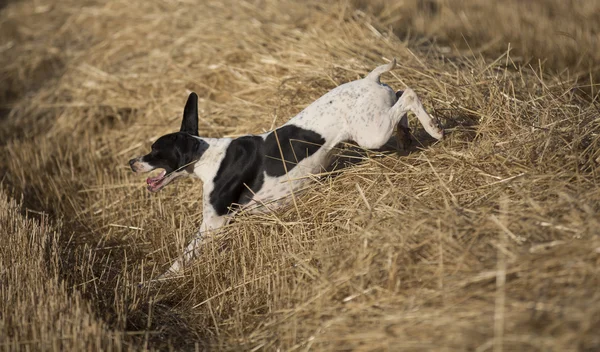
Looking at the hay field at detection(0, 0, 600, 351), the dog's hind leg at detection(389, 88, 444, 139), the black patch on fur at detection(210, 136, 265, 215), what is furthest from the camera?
the black patch on fur at detection(210, 136, 265, 215)

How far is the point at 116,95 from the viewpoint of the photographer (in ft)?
26.3

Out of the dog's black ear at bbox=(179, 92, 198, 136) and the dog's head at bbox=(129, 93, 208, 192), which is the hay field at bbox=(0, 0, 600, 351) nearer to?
the dog's head at bbox=(129, 93, 208, 192)

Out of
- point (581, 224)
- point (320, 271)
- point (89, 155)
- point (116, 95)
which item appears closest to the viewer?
point (581, 224)

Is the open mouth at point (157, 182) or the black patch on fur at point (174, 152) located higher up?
the black patch on fur at point (174, 152)

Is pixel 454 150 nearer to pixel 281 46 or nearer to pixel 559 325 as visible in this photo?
pixel 559 325

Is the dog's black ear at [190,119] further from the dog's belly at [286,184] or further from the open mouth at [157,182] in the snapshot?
the dog's belly at [286,184]

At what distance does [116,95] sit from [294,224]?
3851 mm

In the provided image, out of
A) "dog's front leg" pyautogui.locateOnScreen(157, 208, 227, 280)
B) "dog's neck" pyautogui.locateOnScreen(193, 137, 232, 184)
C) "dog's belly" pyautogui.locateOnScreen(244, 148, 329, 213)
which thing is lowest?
"dog's front leg" pyautogui.locateOnScreen(157, 208, 227, 280)

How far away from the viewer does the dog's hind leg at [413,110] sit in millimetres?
4785

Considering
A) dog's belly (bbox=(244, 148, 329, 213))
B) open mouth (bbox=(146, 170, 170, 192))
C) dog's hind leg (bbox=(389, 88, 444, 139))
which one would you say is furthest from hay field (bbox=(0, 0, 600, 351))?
open mouth (bbox=(146, 170, 170, 192))

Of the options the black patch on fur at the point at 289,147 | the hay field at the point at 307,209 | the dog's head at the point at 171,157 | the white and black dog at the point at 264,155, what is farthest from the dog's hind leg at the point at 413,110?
the dog's head at the point at 171,157

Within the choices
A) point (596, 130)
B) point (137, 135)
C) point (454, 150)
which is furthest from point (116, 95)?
point (596, 130)

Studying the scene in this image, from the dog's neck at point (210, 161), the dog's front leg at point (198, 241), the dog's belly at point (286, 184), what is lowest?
the dog's front leg at point (198, 241)

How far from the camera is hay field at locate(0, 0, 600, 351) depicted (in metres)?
3.56
